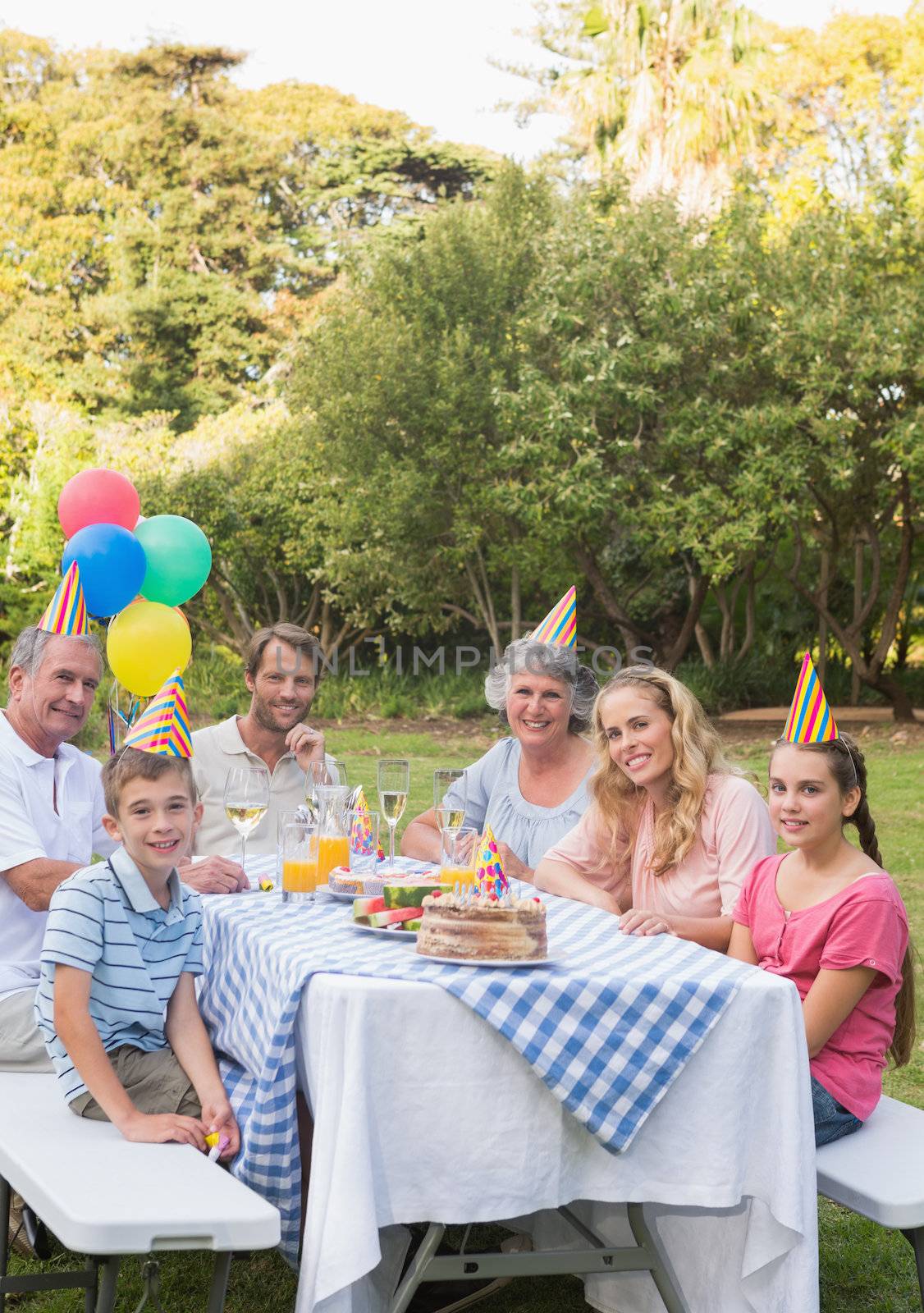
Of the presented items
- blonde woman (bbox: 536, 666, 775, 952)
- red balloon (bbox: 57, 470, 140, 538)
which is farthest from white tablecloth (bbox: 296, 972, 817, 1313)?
red balloon (bbox: 57, 470, 140, 538)

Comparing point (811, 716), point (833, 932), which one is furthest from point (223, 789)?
point (833, 932)

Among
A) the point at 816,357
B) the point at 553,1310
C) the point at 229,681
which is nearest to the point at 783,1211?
the point at 553,1310

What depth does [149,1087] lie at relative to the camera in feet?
9.46

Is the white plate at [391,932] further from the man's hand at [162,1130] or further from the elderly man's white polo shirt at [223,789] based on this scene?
the elderly man's white polo shirt at [223,789]

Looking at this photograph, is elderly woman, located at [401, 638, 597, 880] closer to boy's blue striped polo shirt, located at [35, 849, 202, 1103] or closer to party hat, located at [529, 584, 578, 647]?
party hat, located at [529, 584, 578, 647]

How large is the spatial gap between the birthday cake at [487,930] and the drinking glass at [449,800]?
0.46 metres

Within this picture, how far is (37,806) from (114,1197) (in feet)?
5.07

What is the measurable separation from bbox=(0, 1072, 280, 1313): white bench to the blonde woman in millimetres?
1361

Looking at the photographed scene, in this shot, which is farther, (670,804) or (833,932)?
(670,804)

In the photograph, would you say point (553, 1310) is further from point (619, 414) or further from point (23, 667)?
point (619, 414)

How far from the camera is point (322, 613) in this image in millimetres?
17812

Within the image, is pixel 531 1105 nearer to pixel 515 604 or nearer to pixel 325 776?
pixel 325 776

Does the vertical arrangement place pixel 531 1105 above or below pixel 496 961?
below

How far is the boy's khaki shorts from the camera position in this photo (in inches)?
113
